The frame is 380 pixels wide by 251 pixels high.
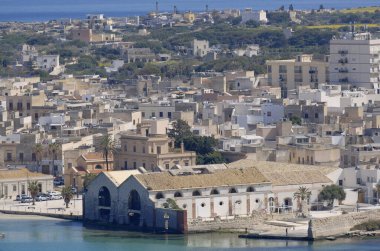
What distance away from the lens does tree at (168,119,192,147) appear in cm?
6551

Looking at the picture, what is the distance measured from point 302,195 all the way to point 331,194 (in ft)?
3.86

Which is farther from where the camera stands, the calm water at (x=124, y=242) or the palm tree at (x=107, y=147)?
the palm tree at (x=107, y=147)

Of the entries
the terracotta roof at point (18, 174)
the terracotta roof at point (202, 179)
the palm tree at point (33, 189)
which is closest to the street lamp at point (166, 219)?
the terracotta roof at point (202, 179)

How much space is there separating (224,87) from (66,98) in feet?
28.4

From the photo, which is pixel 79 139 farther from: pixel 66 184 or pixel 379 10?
pixel 379 10

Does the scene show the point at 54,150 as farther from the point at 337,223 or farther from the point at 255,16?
the point at 255,16

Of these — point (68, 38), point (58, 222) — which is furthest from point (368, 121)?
point (68, 38)

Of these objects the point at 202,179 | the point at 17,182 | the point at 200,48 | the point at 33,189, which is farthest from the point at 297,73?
the point at 200,48

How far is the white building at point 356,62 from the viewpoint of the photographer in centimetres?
8556

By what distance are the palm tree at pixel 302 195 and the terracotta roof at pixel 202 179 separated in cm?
92

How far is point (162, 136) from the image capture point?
6241 centimetres

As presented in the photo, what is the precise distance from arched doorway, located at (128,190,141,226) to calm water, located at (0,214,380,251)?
75 cm

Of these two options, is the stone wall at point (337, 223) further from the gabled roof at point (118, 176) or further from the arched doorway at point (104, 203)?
the arched doorway at point (104, 203)

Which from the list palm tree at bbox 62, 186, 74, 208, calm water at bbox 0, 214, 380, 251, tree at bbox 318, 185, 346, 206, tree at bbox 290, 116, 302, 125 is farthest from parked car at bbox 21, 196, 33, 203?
tree at bbox 290, 116, 302, 125
